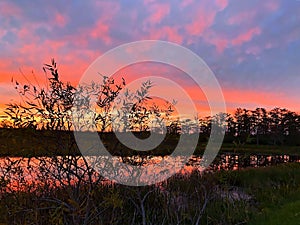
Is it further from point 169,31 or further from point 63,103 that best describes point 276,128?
point 63,103

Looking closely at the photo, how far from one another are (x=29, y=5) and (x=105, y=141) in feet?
24.7

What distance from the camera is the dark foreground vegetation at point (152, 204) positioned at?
618cm

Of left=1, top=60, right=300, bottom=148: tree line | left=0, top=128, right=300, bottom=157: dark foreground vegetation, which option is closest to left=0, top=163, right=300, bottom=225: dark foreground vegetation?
left=0, top=128, right=300, bottom=157: dark foreground vegetation

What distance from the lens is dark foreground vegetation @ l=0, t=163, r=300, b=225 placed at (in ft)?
20.3

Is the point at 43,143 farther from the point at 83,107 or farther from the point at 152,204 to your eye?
the point at 152,204

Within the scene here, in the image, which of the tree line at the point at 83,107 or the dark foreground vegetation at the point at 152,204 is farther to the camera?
the dark foreground vegetation at the point at 152,204

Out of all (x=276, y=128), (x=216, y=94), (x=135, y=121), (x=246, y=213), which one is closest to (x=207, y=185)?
(x=246, y=213)

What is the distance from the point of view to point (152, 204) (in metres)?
10.3

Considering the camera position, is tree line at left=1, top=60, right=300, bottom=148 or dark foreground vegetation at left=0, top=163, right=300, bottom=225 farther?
dark foreground vegetation at left=0, top=163, right=300, bottom=225

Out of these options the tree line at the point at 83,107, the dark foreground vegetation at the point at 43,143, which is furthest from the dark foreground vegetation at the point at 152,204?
the tree line at the point at 83,107

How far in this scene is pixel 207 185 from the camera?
385 inches

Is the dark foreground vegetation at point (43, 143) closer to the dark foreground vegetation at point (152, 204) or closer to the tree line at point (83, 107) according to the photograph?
the tree line at point (83, 107)

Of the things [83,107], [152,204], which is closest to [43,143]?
[83,107]

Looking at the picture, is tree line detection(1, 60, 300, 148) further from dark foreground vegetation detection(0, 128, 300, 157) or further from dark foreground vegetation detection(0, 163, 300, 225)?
dark foreground vegetation detection(0, 163, 300, 225)
